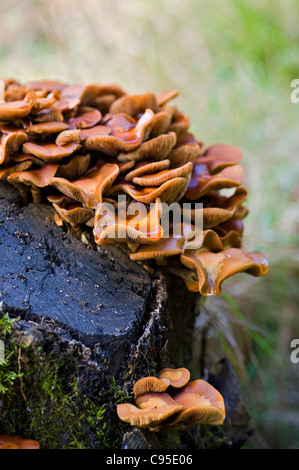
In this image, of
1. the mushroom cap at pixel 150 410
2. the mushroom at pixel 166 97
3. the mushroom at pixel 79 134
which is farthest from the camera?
the mushroom at pixel 166 97

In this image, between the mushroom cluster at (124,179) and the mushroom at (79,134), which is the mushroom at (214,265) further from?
the mushroom at (79,134)

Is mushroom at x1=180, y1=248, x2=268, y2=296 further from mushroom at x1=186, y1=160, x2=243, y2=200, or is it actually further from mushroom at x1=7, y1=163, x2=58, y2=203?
mushroom at x1=7, y1=163, x2=58, y2=203

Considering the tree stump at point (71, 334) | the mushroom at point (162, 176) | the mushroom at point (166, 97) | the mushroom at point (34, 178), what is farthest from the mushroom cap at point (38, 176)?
the mushroom at point (166, 97)

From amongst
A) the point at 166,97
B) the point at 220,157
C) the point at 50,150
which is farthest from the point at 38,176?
the point at 220,157

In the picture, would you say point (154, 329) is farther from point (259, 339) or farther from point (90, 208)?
point (259, 339)

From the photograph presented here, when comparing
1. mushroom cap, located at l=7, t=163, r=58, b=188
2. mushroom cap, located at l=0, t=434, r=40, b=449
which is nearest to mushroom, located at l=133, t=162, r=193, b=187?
mushroom cap, located at l=7, t=163, r=58, b=188

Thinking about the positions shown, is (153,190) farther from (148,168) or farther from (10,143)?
(10,143)

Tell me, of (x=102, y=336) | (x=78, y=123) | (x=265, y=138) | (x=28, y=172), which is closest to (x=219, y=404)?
(x=102, y=336)
